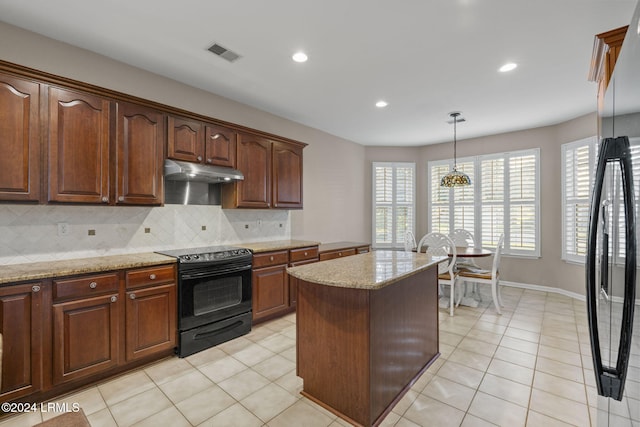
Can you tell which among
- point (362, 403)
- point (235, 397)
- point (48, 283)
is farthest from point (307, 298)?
point (48, 283)

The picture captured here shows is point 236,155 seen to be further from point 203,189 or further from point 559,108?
point 559,108

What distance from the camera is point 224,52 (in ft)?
8.83

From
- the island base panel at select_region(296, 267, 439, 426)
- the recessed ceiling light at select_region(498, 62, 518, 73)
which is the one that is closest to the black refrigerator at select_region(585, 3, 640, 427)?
the island base panel at select_region(296, 267, 439, 426)

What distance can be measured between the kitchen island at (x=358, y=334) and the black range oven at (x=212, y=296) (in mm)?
1164

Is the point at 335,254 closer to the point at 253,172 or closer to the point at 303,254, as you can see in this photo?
the point at 303,254

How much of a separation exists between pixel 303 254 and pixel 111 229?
2.10m

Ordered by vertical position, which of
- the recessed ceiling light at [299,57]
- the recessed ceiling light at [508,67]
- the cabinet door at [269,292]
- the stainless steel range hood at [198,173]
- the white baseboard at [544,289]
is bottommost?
the white baseboard at [544,289]

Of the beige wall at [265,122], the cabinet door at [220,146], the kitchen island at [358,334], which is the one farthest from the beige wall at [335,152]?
the kitchen island at [358,334]

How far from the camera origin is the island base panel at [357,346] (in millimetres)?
1826

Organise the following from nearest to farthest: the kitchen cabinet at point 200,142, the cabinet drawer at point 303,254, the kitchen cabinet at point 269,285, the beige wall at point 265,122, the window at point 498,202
Answer: the beige wall at point 265,122
the kitchen cabinet at point 200,142
the kitchen cabinet at point 269,285
the cabinet drawer at point 303,254
the window at point 498,202

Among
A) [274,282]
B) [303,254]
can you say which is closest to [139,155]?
[274,282]

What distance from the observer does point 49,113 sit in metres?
2.24

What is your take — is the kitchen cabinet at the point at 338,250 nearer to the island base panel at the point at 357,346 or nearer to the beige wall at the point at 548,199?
the island base panel at the point at 357,346

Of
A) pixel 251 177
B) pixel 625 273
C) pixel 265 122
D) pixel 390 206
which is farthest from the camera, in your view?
pixel 390 206
